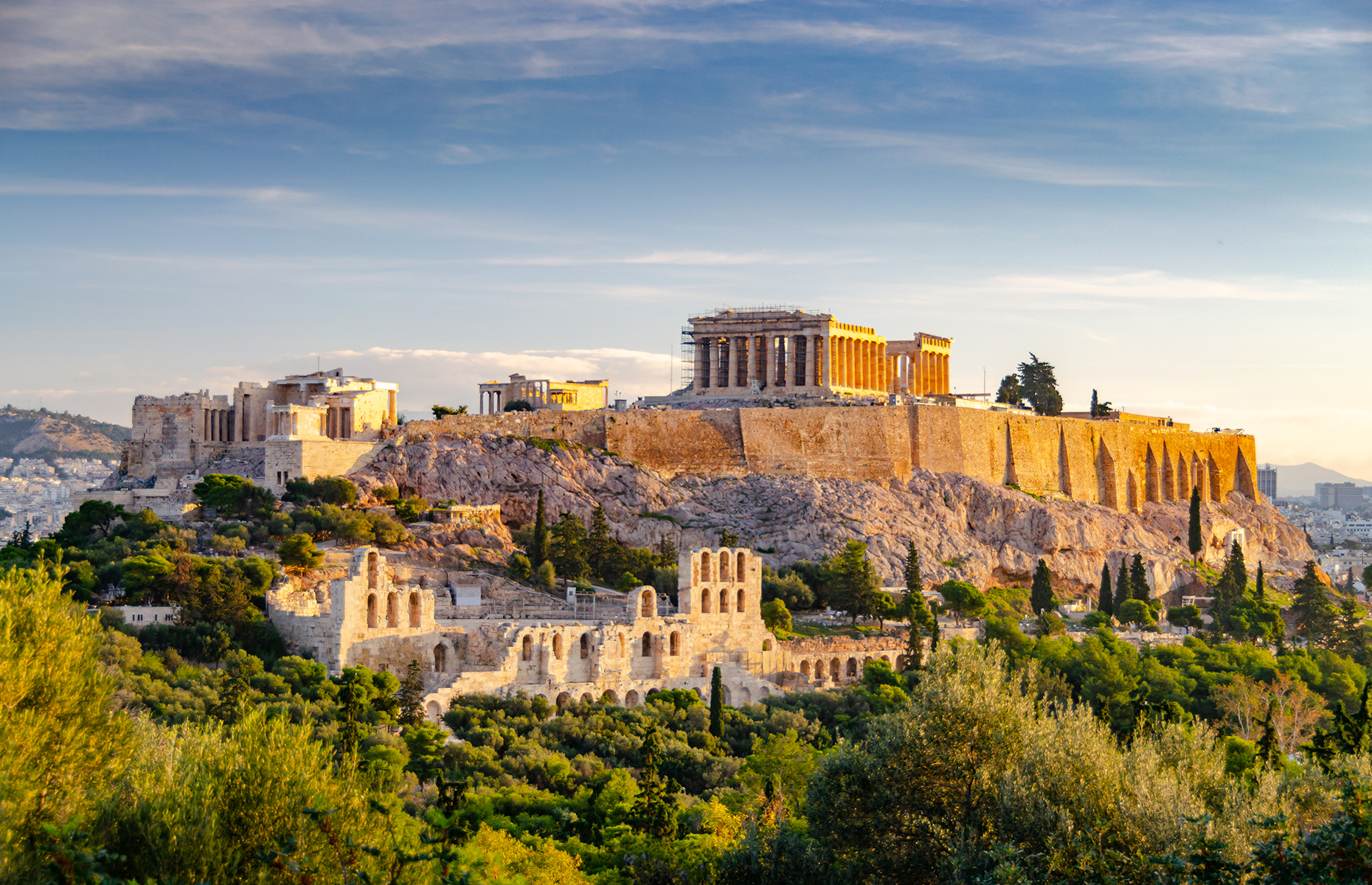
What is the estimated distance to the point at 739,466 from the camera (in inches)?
2579

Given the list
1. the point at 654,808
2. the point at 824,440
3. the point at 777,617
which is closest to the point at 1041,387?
the point at 824,440

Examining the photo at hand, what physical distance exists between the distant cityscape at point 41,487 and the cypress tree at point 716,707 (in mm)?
68957

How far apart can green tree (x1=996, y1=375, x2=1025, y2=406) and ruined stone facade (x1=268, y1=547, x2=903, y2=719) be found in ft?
147

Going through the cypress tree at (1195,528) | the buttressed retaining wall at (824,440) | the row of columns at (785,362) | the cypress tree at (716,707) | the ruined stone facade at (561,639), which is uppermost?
the row of columns at (785,362)

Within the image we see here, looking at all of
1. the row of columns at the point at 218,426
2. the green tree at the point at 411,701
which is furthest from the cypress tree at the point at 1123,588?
the row of columns at the point at 218,426

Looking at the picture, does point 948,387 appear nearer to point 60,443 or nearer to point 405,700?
point 405,700

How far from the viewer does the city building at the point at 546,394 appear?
73.6 m

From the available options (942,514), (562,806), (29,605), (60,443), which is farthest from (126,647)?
(60,443)

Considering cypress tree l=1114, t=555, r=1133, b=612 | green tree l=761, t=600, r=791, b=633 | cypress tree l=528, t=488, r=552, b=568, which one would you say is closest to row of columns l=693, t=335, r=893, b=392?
cypress tree l=1114, t=555, r=1133, b=612

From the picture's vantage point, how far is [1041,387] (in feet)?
284

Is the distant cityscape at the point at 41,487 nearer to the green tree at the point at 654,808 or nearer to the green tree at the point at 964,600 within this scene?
the green tree at the point at 964,600

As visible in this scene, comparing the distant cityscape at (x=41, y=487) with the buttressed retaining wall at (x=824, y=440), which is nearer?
the buttressed retaining wall at (x=824, y=440)

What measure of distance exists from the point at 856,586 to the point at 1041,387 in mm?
40488

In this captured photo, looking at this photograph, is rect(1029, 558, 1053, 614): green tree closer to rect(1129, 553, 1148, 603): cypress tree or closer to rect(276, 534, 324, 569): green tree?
rect(1129, 553, 1148, 603): cypress tree
